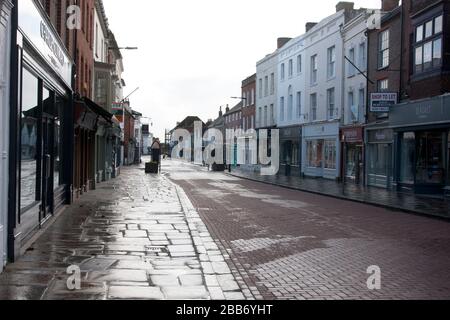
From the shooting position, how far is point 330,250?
9898 millimetres

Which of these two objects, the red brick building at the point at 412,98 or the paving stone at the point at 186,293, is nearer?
the paving stone at the point at 186,293

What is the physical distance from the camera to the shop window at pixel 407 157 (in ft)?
79.5

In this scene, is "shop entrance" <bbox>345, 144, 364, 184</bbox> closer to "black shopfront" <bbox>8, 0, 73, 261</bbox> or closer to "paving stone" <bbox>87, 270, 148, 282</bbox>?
"black shopfront" <bbox>8, 0, 73, 261</bbox>

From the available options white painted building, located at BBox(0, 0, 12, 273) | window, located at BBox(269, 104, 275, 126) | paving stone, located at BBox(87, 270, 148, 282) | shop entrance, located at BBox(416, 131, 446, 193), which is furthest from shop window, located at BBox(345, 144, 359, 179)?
white painted building, located at BBox(0, 0, 12, 273)

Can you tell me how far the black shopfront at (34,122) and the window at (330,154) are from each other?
73.6 feet

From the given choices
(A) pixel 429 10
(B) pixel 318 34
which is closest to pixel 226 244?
(A) pixel 429 10

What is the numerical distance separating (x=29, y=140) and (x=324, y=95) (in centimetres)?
2857

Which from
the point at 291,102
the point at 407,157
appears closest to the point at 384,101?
the point at 407,157

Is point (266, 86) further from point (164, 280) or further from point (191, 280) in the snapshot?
point (164, 280)

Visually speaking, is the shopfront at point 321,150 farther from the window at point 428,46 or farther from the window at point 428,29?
the window at point 428,29

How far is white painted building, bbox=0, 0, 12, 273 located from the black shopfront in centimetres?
17

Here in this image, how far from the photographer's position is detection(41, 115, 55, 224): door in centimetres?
1162

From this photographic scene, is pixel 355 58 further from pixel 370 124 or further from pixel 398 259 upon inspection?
pixel 398 259

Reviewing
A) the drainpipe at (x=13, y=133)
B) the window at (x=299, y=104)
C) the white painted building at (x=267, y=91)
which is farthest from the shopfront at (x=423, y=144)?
the white painted building at (x=267, y=91)
